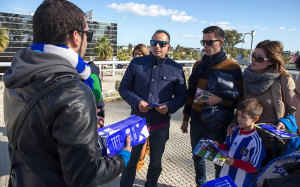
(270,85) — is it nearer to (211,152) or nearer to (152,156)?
(211,152)

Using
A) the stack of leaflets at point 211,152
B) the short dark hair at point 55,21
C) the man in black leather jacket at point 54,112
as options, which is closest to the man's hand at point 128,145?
the man in black leather jacket at point 54,112

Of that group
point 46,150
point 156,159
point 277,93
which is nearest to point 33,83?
point 46,150

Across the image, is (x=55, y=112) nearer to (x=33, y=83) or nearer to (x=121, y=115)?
(x=33, y=83)

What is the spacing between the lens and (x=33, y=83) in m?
1.06

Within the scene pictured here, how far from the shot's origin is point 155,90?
8.99 ft

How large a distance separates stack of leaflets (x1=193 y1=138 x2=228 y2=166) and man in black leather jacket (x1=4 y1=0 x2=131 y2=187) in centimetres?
124

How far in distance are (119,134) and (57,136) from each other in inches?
22.6

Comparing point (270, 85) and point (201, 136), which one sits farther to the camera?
point (201, 136)

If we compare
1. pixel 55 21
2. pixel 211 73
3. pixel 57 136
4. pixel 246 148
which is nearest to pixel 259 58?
pixel 211 73

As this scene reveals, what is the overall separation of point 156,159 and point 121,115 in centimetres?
361

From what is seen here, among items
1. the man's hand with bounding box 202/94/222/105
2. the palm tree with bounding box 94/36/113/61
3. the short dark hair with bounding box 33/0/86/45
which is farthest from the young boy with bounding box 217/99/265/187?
the palm tree with bounding box 94/36/113/61

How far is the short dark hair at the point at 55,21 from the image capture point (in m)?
1.14

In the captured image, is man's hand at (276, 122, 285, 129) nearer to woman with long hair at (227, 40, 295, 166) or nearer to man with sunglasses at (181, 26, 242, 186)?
woman with long hair at (227, 40, 295, 166)

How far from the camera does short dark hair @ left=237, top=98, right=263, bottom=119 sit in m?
2.25
